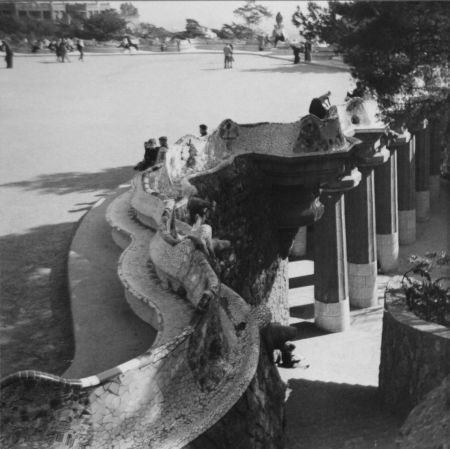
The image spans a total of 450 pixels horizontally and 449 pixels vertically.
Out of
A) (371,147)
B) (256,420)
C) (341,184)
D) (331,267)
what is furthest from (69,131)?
(256,420)

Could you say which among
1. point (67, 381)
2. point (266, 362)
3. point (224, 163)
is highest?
point (224, 163)

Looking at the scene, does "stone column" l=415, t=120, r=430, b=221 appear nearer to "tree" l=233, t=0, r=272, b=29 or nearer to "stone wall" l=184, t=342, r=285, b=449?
"stone wall" l=184, t=342, r=285, b=449

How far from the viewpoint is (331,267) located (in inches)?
695

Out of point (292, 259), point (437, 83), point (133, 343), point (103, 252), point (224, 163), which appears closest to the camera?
point (133, 343)

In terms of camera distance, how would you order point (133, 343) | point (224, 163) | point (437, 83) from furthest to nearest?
point (437, 83)
point (224, 163)
point (133, 343)

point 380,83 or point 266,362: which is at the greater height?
point 380,83

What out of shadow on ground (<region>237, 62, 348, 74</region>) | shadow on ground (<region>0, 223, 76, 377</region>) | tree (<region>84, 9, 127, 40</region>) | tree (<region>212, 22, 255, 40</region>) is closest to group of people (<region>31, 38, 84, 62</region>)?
tree (<region>84, 9, 127, 40</region>)

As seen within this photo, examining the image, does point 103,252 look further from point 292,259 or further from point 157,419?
point 292,259

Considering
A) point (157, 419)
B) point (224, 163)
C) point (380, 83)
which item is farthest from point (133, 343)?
point (380, 83)

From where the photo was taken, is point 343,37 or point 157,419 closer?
point 157,419

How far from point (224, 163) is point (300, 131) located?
4.98ft

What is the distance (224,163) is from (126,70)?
1886 cm

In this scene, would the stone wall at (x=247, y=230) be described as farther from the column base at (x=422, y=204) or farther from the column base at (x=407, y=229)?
the column base at (x=422, y=204)

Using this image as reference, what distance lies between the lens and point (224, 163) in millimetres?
13320
